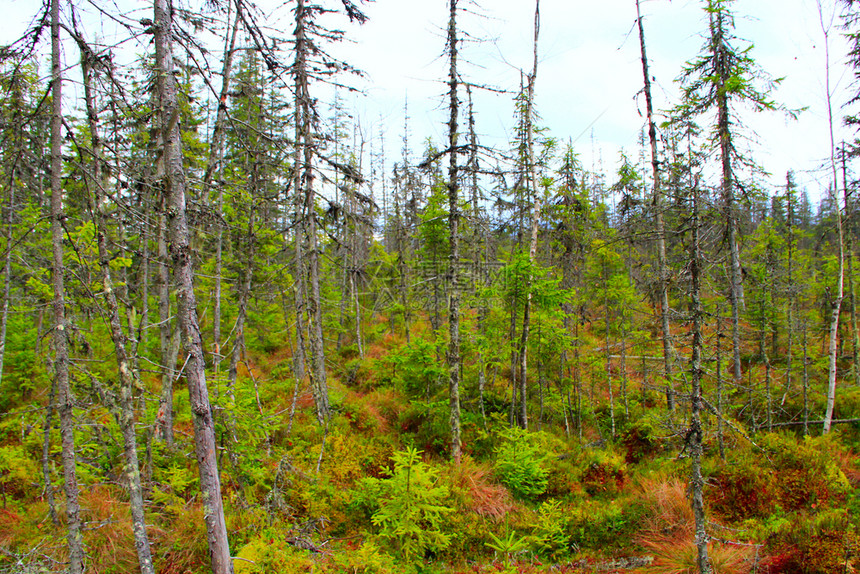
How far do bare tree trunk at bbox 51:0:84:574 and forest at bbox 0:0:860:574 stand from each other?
40 mm

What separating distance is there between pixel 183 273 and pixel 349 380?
43.8ft

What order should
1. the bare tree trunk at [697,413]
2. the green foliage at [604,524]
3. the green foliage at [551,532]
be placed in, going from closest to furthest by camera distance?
the bare tree trunk at [697,413], the green foliage at [551,532], the green foliage at [604,524]

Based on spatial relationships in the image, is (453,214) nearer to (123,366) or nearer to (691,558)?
(123,366)

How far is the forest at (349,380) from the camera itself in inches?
228

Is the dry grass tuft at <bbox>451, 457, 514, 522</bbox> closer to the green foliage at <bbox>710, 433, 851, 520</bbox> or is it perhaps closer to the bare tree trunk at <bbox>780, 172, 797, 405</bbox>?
the green foliage at <bbox>710, 433, 851, 520</bbox>

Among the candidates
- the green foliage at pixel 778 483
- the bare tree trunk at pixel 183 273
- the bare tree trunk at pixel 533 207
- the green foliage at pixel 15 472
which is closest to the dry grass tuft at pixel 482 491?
the bare tree trunk at pixel 533 207

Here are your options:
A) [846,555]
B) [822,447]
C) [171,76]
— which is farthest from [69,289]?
[822,447]

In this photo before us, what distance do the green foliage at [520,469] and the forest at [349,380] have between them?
88mm

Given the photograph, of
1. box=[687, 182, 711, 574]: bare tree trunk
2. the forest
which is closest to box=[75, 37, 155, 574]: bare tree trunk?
the forest

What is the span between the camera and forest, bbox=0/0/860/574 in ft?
19.0

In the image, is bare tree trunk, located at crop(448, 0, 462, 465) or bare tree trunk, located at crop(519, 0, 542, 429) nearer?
bare tree trunk, located at crop(448, 0, 462, 465)

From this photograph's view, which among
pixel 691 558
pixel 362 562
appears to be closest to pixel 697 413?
pixel 691 558

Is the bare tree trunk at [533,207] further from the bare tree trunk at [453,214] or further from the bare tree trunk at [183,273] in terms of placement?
the bare tree trunk at [183,273]

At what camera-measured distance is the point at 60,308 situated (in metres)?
5.88
